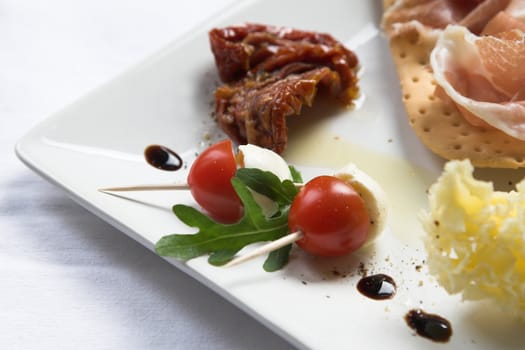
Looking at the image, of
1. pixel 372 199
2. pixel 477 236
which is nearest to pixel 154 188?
pixel 372 199

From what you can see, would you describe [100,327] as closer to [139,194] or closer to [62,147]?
[139,194]

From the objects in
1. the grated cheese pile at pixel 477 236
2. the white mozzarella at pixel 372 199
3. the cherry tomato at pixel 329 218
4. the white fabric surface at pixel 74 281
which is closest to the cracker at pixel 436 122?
the white mozzarella at pixel 372 199

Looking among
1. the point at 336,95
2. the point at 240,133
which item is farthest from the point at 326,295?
the point at 336,95

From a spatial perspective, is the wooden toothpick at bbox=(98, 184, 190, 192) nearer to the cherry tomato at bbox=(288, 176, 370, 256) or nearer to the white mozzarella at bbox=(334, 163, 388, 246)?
the cherry tomato at bbox=(288, 176, 370, 256)

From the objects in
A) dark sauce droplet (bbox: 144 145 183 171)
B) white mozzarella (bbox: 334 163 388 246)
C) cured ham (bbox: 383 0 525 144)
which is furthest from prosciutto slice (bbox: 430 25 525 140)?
dark sauce droplet (bbox: 144 145 183 171)

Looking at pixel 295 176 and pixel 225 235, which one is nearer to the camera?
pixel 225 235

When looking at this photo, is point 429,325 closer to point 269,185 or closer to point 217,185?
point 269,185
